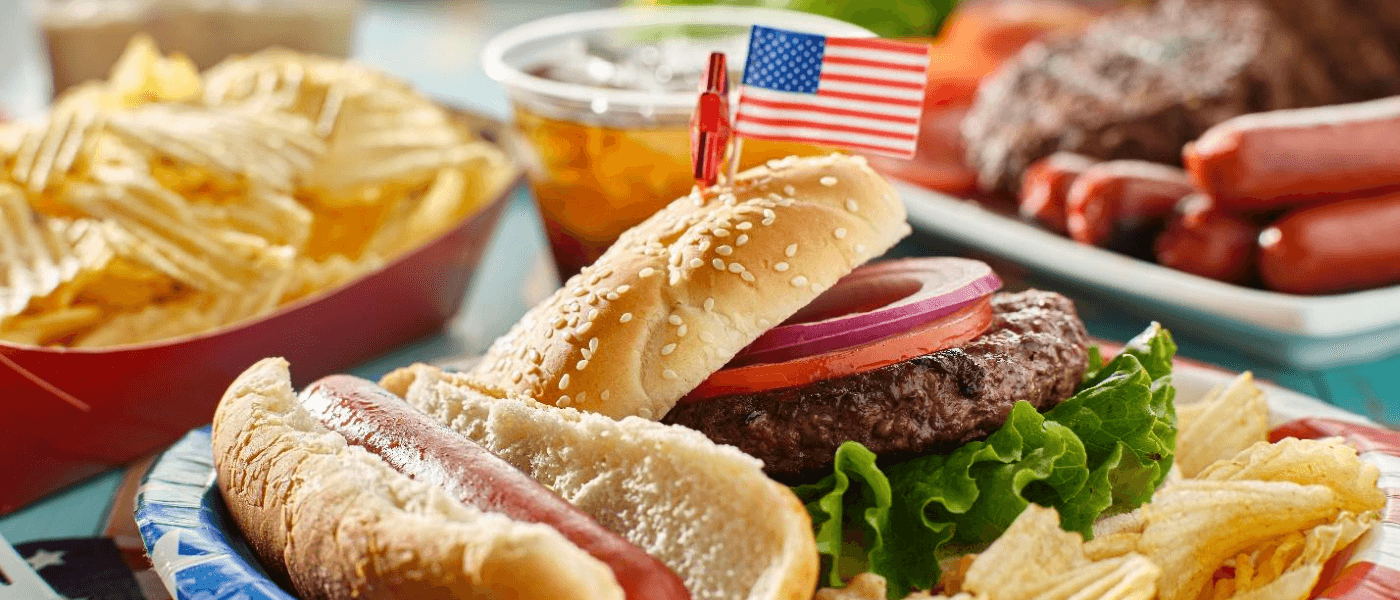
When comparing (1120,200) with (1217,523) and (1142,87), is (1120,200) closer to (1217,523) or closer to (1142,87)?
(1142,87)

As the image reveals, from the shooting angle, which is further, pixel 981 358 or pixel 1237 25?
pixel 1237 25

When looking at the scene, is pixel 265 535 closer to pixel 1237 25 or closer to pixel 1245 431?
pixel 1245 431

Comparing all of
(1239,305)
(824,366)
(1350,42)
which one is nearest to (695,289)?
(824,366)

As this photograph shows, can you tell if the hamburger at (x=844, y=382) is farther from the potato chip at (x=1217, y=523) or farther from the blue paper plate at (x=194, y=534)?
the blue paper plate at (x=194, y=534)

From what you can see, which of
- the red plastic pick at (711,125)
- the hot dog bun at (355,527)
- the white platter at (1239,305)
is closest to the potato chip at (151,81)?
the hot dog bun at (355,527)

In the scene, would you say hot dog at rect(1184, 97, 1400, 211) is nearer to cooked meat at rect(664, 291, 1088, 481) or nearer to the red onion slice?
the red onion slice

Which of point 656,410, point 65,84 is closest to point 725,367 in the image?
point 656,410
